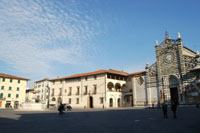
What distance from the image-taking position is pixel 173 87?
113 ft

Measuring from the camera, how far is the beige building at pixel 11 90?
49206mm

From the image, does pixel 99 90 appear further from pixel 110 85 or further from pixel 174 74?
pixel 174 74

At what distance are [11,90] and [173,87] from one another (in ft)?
149

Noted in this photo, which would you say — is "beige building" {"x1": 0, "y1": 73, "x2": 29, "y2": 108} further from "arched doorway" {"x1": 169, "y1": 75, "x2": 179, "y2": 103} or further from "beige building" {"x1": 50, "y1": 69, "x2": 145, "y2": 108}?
"arched doorway" {"x1": 169, "y1": 75, "x2": 179, "y2": 103}

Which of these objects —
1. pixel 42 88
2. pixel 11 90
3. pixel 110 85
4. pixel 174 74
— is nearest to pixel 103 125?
pixel 174 74

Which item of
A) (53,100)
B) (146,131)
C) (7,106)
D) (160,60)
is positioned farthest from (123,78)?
(146,131)

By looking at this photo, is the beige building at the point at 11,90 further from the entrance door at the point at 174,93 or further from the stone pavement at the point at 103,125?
the entrance door at the point at 174,93

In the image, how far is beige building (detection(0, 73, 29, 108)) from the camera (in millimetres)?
49206

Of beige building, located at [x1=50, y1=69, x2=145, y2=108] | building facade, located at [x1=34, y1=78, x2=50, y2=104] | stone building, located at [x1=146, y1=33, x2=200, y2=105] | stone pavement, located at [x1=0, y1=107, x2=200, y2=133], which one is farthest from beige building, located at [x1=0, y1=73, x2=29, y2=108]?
stone pavement, located at [x1=0, y1=107, x2=200, y2=133]

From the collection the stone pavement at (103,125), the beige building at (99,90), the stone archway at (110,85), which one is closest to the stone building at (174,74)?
the beige building at (99,90)

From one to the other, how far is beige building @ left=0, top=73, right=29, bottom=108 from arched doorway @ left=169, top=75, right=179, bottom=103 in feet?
142

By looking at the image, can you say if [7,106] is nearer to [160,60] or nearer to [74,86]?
[74,86]

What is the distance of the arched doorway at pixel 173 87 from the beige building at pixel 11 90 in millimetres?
43346

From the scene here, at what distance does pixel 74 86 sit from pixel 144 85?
20766mm
